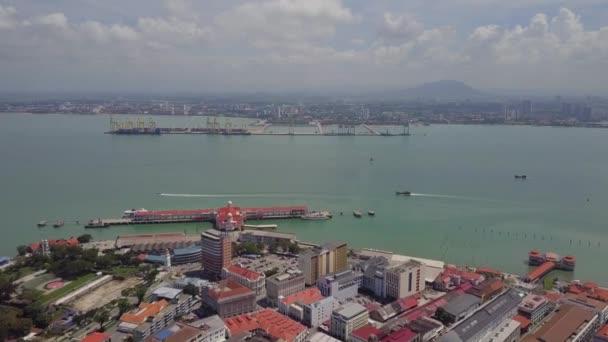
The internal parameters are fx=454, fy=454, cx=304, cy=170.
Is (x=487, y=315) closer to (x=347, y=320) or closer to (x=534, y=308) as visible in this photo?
(x=534, y=308)

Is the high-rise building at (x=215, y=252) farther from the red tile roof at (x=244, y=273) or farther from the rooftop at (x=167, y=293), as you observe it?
the rooftop at (x=167, y=293)

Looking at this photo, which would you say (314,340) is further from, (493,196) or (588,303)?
(493,196)

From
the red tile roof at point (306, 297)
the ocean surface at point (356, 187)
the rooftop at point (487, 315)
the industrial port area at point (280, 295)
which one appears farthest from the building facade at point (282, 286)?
the ocean surface at point (356, 187)

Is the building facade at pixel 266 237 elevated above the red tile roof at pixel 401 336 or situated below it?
above

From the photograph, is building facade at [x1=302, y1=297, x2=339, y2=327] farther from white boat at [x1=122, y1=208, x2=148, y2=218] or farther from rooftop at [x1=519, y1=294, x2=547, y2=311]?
white boat at [x1=122, y1=208, x2=148, y2=218]

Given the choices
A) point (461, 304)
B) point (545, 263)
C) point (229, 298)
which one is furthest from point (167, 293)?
point (545, 263)

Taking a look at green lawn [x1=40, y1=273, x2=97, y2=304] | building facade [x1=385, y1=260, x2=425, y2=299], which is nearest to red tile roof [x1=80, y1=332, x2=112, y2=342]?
green lawn [x1=40, y1=273, x2=97, y2=304]

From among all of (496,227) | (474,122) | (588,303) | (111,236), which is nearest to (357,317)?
(588,303)
